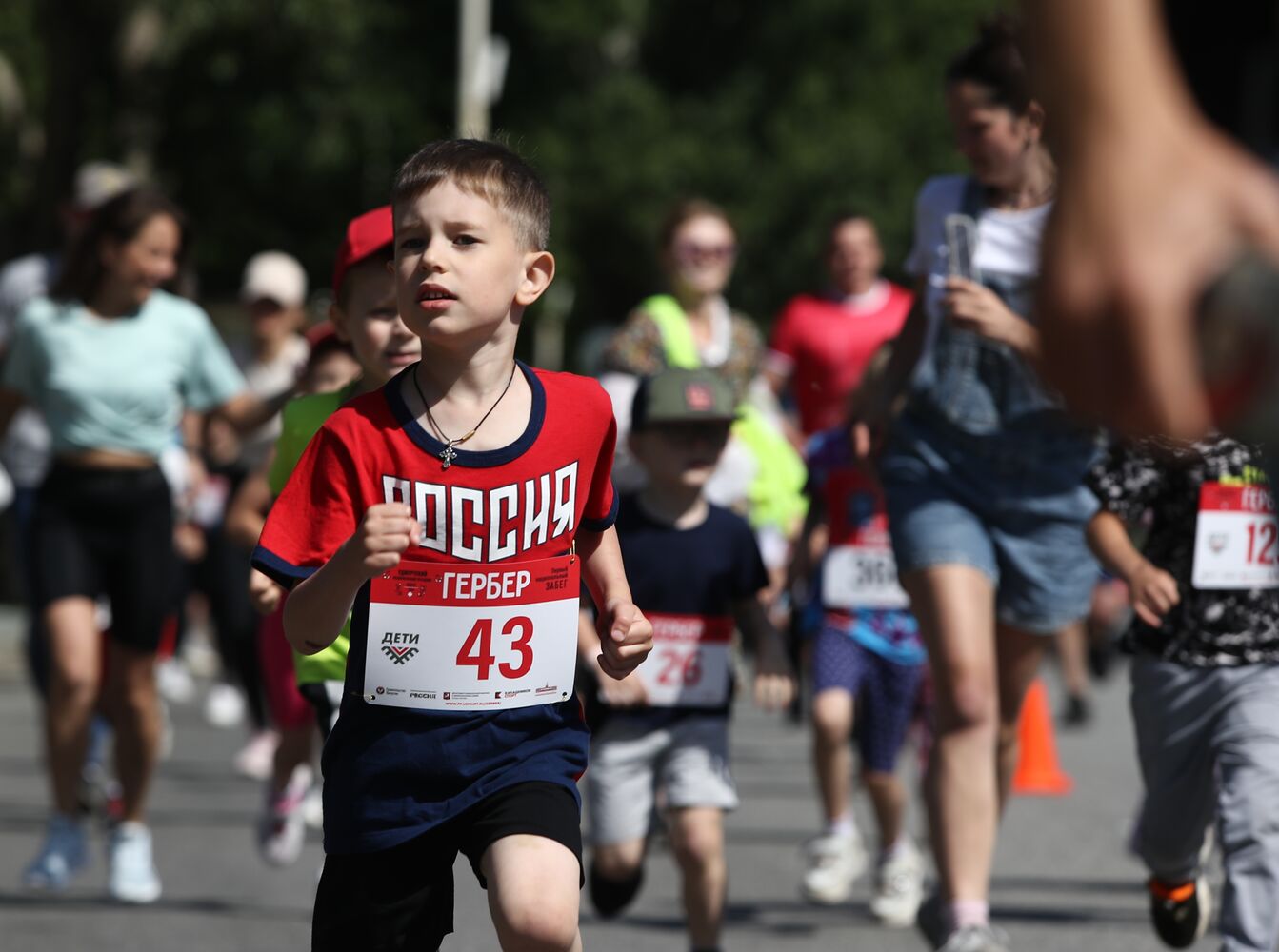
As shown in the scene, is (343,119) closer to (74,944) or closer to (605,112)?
(605,112)

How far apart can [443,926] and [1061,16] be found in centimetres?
265

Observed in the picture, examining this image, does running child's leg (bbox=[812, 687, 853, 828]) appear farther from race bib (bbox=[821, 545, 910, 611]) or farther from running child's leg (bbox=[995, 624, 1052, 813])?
running child's leg (bbox=[995, 624, 1052, 813])

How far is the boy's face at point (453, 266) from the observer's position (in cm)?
365

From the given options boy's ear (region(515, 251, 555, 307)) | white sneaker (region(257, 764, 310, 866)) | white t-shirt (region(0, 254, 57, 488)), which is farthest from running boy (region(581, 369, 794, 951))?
white t-shirt (region(0, 254, 57, 488))

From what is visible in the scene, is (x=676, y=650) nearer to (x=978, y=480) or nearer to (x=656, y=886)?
(x=978, y=480)

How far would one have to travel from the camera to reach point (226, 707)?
42.1ft

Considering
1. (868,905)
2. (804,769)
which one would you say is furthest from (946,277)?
(804,769)

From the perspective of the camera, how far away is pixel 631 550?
19.5ft

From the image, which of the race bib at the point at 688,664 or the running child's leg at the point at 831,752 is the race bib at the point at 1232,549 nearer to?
the race bib at the point at 688,664

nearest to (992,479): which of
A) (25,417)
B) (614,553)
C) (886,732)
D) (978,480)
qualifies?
(978,480)

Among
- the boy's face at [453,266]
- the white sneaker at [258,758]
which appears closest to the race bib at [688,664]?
the boy's face at [453,266]

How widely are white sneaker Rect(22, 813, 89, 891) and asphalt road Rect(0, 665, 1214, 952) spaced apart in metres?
0.11

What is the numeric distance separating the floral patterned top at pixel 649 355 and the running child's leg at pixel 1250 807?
10.4ft

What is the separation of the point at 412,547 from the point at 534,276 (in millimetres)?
530
